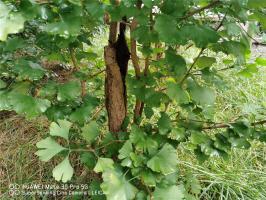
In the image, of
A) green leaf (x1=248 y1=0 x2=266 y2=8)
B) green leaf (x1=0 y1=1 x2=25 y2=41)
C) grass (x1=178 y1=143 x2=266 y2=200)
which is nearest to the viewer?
green leaf (x1=0 y1=1 x2=25 y2=41)

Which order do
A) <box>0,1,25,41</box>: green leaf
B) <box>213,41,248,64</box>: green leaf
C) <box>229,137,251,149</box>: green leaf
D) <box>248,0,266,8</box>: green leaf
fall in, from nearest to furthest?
<box>0,1,25,41</box>: green leaf
<box>248,0,266,8</box>: green leaf
<box>213,41,248,64</box>: green leaf
<box>229,137,251,149</box>: green leaf

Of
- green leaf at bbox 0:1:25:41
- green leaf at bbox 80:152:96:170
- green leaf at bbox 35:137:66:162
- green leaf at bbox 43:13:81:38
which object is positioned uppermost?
green leaf at bbox 0:1:25:41

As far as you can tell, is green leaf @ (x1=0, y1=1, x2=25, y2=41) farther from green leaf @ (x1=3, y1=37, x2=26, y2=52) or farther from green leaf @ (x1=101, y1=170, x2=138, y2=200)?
green leaf @ (x1=101, y1=170, x2=138, y2=200)

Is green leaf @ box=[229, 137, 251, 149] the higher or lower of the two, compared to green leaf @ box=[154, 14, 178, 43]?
lower

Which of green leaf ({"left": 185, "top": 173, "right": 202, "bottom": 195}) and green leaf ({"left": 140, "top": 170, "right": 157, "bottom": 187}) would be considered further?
green leaf ({"left": 185, "top": 173, "right": 202, "bottom": 195})

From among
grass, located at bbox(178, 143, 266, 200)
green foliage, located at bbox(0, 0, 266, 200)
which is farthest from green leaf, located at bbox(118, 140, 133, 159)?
grass, located at bbox(178, 143, 266, 200)

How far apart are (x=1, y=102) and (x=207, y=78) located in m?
0.45

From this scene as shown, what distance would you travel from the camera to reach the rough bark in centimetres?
87

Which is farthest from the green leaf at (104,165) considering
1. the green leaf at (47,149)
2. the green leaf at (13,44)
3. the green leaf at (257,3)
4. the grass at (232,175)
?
the grass at (232,175)

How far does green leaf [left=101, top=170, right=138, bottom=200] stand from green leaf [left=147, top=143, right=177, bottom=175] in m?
0.07

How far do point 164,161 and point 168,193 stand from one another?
82 millimetres

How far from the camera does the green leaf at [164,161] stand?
680 mm

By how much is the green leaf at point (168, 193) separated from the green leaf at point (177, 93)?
21 cm

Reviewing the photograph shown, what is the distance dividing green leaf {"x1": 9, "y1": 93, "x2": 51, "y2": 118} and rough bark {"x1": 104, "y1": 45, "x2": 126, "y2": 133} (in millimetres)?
306
